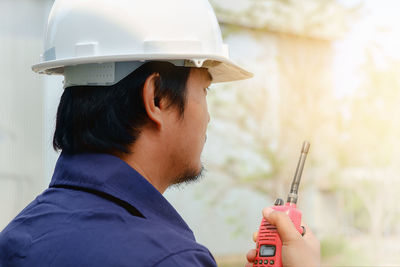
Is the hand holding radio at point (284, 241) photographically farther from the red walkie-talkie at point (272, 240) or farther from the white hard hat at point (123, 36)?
the white hard hat at point (123, 36)

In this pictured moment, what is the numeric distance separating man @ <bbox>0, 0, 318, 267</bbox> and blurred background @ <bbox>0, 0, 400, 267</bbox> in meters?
1.69

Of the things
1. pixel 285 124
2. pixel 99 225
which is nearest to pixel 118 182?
pixel 99 225

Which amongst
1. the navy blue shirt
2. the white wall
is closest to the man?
the navy blue shirt

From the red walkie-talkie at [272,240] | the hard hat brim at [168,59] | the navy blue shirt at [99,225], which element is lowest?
the red walkie-talkie at [272,240]

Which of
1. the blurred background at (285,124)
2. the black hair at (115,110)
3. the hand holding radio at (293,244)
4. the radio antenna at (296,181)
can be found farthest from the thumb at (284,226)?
the blurred background at (285,124)

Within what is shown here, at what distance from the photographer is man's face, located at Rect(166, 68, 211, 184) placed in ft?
2.99

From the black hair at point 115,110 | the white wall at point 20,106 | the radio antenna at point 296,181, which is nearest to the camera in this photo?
the black hair at point 115,110

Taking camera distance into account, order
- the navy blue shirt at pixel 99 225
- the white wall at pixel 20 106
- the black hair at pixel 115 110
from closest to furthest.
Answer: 1. the navy blue shirt at pixel 99 225
2. the black hair at pixel 115 110
3. the white wall at pixel 20 106

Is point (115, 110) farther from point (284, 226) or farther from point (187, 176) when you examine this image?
point (284, 226)

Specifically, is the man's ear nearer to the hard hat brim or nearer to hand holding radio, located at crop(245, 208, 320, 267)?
the hard hat brim

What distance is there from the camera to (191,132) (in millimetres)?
923

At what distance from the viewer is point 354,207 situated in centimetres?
285

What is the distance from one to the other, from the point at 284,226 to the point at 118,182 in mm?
300

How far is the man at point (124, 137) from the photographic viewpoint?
0.72m
